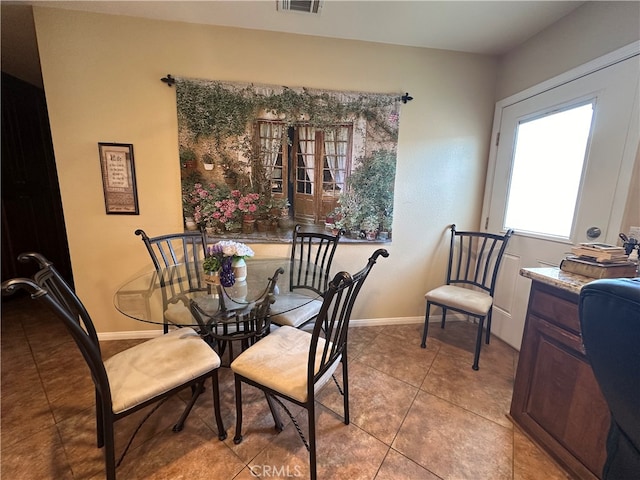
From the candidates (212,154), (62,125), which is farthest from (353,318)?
(62,125)

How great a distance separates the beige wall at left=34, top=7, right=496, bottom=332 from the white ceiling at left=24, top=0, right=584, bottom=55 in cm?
7

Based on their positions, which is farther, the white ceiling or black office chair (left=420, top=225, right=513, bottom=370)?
black office chair (left=420, top=225, right=513, bottom=370)

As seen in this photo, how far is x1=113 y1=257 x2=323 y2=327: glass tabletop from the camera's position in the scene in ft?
4.70

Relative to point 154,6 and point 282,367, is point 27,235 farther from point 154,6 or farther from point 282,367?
→ point 282,367

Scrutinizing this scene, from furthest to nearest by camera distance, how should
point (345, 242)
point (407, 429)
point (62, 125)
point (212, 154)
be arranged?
1. point (345, 242)
2. point (212, 154)
3. point (62, 125)
4. point (407, 429)

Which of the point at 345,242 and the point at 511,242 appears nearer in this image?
the point at 511,242

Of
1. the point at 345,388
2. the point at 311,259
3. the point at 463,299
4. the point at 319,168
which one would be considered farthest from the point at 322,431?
the point at 319,168

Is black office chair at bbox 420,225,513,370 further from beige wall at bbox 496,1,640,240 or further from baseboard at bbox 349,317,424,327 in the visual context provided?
beige wall at bbox 496,1,640,240

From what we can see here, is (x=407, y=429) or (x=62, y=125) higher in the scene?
(x=62, y=125)

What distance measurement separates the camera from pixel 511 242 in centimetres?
227

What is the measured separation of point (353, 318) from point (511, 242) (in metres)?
1.57

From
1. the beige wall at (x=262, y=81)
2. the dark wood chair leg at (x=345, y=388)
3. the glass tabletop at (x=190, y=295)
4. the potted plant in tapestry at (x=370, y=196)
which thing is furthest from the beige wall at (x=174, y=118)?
the dark wood chair leg at (x=345, y=388)

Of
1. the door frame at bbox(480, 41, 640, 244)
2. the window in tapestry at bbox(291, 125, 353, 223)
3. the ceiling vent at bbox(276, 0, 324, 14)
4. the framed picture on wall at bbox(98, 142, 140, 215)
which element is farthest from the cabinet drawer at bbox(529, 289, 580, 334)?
the framed picture on wall at bbox(98, 142, 140, 215)

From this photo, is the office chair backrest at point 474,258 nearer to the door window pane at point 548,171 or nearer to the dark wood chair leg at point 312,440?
the door window pane at point 548,171
